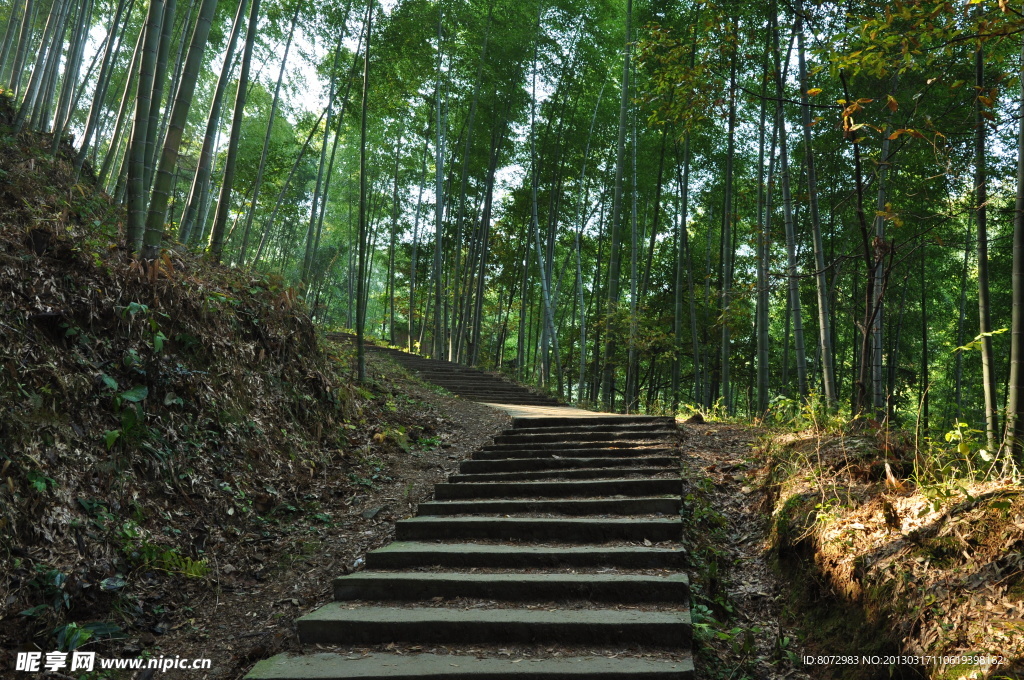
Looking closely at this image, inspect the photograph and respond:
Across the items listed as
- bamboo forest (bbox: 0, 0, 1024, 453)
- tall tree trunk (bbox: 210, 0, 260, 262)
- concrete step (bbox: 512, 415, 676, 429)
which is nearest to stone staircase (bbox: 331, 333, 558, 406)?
bamboo forest (bbox: 0, 0, 1024, 453)

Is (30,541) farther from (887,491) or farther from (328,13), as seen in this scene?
(328,13)

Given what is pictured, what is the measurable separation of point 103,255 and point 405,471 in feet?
9.12

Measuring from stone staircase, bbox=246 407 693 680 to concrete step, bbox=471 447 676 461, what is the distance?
0.31 m

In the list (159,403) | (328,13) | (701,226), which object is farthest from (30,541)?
(701,226)

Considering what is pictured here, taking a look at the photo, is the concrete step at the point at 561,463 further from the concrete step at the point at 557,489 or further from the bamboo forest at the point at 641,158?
the bamboo forest at the point at 641,158

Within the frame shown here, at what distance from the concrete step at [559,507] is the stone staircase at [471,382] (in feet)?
17.0

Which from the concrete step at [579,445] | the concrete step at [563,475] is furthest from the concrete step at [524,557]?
the concrete step at [579,445]

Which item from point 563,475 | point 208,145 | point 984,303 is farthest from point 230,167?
point 984,303

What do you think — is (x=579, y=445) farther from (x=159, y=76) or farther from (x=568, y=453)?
(x=159, y=76)

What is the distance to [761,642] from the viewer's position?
2494 mm

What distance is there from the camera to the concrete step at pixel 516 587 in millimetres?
2686

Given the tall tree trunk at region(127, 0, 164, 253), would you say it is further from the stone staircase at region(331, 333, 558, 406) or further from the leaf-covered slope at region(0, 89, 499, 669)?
the stone staircase at region(331, 333, 558, 406)

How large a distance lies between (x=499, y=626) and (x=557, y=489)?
5.18 ft

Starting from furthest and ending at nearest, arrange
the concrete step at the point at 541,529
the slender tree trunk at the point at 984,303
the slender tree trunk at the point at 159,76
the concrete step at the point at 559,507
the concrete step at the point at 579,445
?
the concrete step at the point at 579,445
the slender tree trunk at the point at 159,76
the concrete step at the point at 559,507
the concrete step at the point at 541,529
the slender tree trunk at the point at 984,303
